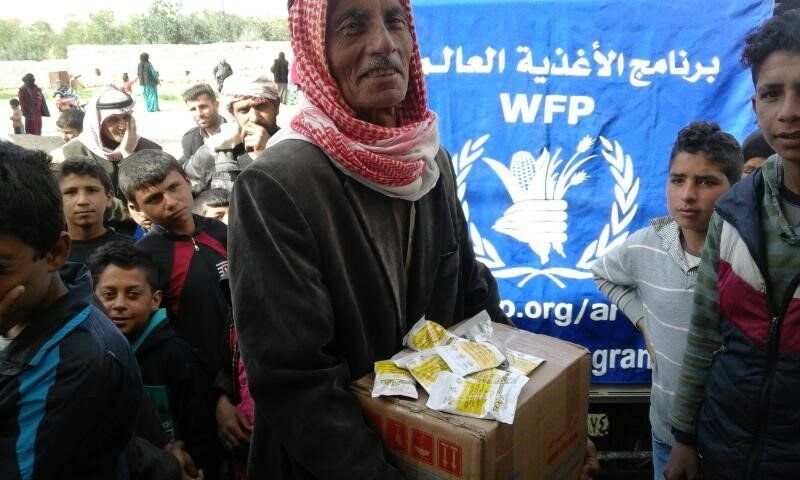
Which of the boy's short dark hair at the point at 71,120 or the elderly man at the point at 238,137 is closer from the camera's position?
the elderly man at the point at 238,137

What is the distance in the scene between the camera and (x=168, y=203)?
9.25 ft

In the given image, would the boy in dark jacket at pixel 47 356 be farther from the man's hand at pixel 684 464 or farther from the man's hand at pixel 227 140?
the man's hand at pixel 227 140

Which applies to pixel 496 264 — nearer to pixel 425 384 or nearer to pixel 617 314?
pixel 617 314

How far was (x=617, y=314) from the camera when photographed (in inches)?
117

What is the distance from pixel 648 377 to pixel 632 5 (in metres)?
1.74

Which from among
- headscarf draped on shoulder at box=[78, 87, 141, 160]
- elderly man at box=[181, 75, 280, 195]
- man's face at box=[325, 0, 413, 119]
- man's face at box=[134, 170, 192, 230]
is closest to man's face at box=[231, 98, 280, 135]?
elderly man at box=[181, 75, 280, 195]

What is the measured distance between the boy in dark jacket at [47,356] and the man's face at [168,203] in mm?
1286

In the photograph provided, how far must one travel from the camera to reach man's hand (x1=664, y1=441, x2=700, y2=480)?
194cm

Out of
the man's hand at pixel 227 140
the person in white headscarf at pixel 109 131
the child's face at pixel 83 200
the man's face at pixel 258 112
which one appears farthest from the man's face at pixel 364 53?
the person in white headscarf at pixel 109 131

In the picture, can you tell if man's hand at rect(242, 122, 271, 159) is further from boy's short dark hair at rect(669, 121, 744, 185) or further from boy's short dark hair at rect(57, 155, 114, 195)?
boy's short dark hair at rect(669, 121, 744, 185)

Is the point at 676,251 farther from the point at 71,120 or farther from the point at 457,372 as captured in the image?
the point at 71,120

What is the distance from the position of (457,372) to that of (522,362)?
0.57 ft

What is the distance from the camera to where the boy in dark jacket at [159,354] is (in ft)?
7.52

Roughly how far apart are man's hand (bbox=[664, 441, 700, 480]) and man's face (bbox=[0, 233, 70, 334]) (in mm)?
1878
